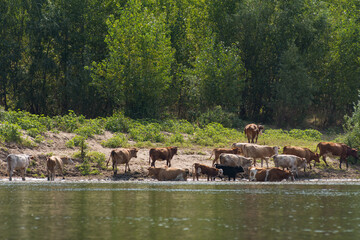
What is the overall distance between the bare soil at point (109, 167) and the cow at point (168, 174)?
104 centimetres

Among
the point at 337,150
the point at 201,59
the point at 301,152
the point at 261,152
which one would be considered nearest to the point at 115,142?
the point at 261,152

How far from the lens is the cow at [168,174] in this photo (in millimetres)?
34250

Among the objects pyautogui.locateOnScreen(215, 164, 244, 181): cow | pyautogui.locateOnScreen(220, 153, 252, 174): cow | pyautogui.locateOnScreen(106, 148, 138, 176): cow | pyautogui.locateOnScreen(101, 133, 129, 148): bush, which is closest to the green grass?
pyautogui.locateOnScreen(101, 133, 129, 148): bush

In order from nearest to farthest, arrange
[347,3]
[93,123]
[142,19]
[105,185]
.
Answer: [105,185] → [93,123] → [142,19] → [347,3]

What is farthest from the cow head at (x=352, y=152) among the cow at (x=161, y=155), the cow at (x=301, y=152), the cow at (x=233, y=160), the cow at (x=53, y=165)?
the cow at (x=53, y=165)

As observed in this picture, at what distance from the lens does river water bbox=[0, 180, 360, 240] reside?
1628cm

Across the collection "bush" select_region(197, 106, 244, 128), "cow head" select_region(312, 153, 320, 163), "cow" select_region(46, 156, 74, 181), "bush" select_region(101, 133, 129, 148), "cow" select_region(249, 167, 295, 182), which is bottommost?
"cow" select_region(249, 167, 295, 182)

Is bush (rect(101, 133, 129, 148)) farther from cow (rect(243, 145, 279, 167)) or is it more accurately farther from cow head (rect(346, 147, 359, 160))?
cow head (rect(346, 147, 359, 160))

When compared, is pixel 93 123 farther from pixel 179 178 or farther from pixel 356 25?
pixel 356 25

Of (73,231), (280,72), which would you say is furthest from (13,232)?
(280,72)

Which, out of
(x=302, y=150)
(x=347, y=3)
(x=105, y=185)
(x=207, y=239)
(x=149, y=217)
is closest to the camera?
(x=207, y=239)

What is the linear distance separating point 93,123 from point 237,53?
83.1ft

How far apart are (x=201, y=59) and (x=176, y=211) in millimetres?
42572

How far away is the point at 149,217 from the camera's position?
755 inches
